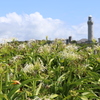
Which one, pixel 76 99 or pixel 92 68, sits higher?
pixel 92 68

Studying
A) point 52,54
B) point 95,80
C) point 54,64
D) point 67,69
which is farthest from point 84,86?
point 52,54

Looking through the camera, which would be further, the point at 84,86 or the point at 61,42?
the point at 61,42

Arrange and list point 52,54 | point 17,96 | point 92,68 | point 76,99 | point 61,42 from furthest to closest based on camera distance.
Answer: point 61,42 < point 52,54 < point 92,68 < point 76,99 < point 17,96

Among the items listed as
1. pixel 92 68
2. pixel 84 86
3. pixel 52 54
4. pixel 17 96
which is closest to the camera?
pixel 17 96

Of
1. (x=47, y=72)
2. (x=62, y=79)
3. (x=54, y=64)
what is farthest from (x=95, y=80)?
(x=54, y=64)

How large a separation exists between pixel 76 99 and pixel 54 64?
191 cm

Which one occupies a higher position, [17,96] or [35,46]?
[35,46]

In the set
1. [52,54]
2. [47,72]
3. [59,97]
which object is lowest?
[59,97]

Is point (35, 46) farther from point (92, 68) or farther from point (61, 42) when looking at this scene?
point (92, 68)

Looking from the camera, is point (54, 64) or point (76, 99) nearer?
point (76, 99)

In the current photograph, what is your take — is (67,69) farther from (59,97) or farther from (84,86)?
(59,97)

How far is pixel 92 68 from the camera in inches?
195

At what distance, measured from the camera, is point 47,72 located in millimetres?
4504

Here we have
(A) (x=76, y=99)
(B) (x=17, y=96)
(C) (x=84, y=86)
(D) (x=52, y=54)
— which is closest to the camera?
(B) (x=17, y=96)
